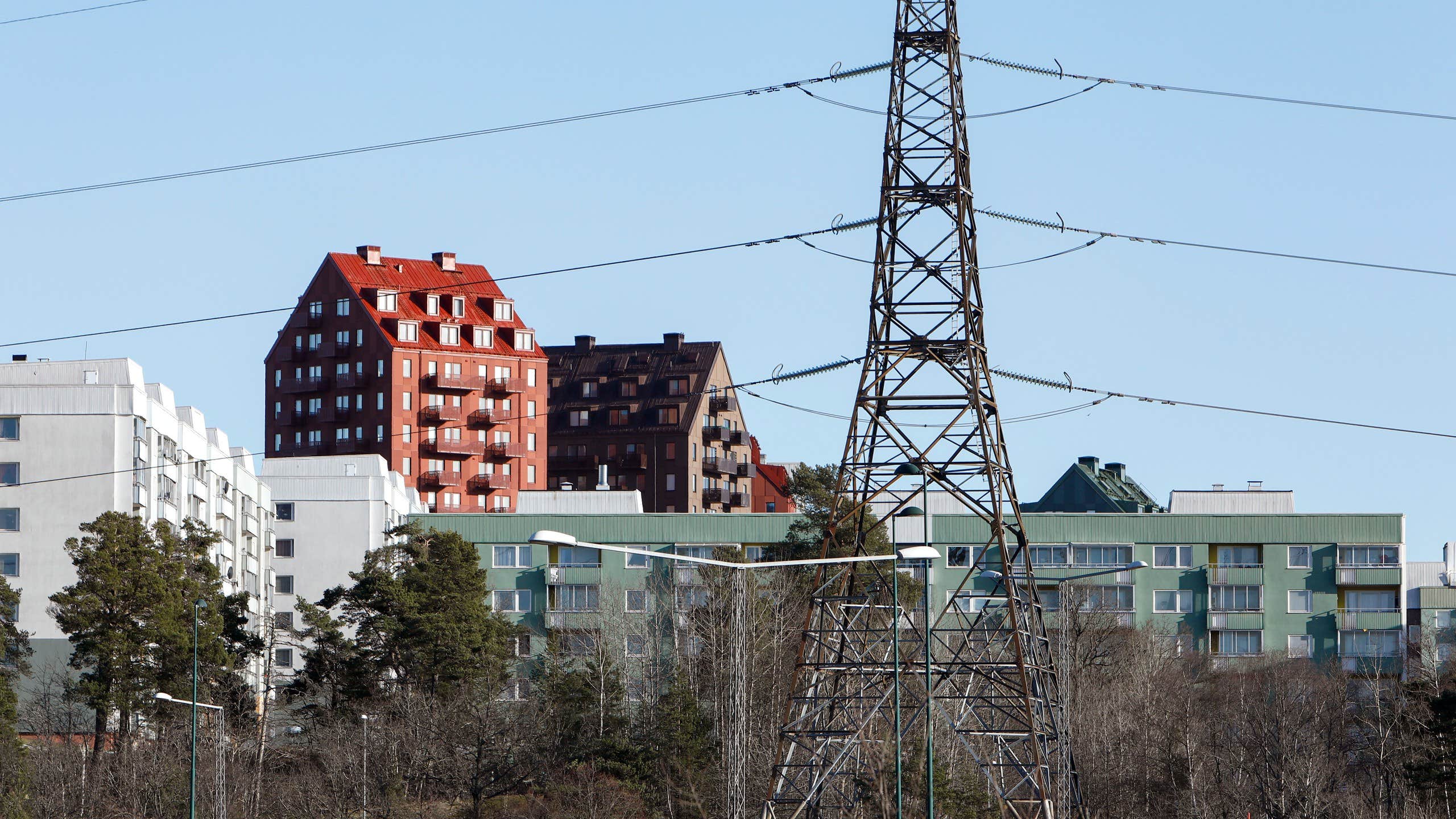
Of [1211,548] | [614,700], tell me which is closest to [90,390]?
[614,700]

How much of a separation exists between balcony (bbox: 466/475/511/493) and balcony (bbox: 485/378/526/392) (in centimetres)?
788

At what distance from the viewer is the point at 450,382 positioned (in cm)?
18550

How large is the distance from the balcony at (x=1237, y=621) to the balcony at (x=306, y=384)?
85641 mm

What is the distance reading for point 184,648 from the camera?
82.6 m

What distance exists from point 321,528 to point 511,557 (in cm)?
1173

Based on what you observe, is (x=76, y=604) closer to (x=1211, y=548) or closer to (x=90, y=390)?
(x=90, y=390)

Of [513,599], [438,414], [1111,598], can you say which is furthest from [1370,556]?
[438,414]

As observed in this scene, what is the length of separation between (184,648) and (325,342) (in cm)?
10706

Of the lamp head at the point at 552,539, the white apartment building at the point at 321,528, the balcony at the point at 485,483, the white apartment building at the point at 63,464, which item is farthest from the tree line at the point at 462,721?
the balcony at the point at 485,483

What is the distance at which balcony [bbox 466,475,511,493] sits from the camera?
185375 millimetres

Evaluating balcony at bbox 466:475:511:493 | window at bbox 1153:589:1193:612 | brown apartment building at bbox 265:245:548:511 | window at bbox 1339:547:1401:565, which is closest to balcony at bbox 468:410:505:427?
brown apartment building at bbox 265:245:548:511

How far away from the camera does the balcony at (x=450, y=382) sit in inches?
7288

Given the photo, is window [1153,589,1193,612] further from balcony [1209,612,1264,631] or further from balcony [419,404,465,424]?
balcony [419,404,465,424]

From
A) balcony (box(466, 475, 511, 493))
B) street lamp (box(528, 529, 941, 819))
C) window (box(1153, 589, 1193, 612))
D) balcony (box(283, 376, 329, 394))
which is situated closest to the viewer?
street lamp (box(528, 529, 941, 819))
